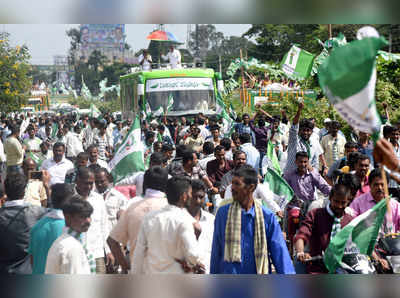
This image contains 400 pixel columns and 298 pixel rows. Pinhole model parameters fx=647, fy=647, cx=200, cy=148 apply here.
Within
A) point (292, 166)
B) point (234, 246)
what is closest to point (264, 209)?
point (234, 246)

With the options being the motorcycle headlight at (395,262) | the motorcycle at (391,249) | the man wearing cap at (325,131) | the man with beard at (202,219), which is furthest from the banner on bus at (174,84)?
the motorcycle headlight at (395,262)

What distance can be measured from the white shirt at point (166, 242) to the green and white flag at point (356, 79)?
1469 mm

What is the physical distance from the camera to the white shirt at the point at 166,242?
4.26 metres

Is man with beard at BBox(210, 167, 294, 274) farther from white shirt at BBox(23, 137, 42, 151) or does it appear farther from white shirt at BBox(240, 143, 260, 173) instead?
white shirt at BBox(23, 137, 42, 151)

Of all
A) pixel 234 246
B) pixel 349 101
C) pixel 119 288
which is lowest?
pixel 119 288

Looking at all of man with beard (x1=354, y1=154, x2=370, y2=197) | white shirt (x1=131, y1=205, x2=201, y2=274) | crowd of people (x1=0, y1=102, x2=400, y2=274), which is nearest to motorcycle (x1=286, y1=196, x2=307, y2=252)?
crowd of people (x1=0, y1=102, x2=400, y2=274)

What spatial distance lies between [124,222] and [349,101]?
88.7 inches

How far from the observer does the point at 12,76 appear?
2122 centimetres

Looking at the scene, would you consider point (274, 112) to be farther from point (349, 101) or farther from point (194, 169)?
point (349, 101)

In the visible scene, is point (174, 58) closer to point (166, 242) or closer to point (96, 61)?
point (166, 242)

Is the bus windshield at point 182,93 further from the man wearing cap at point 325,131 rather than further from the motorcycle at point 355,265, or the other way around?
the motorcycle at point 355,265

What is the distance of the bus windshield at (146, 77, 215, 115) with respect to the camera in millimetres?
16172

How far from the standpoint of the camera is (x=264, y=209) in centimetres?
452

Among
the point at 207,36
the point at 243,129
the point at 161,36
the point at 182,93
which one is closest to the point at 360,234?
the point at 243,129
